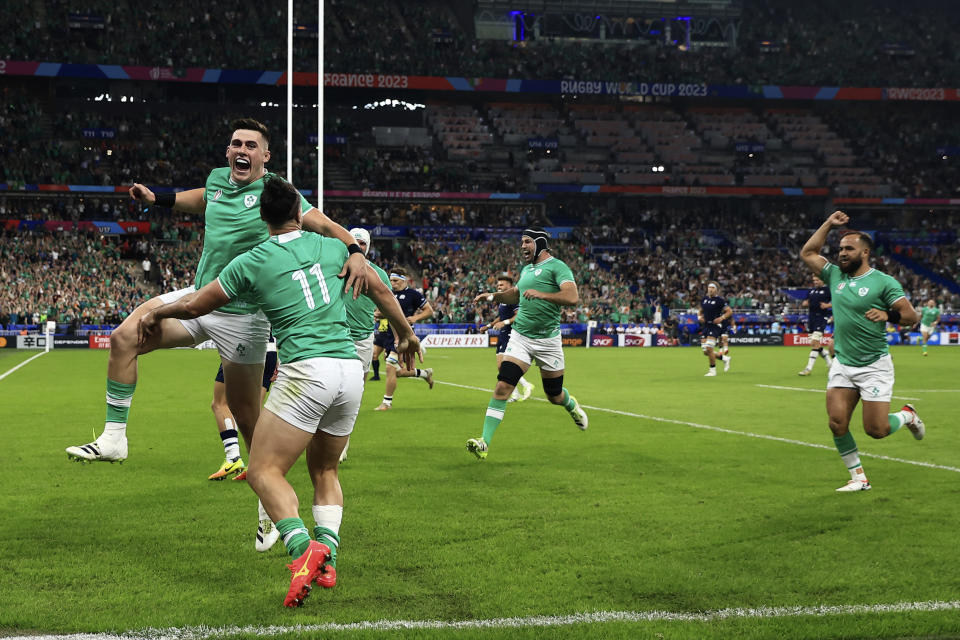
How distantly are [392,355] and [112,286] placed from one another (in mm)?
33701

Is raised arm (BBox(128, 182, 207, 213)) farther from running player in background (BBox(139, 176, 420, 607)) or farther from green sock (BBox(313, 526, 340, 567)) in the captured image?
green sock (BBox(313, 526, 340, 567))

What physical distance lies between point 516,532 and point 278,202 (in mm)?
3226

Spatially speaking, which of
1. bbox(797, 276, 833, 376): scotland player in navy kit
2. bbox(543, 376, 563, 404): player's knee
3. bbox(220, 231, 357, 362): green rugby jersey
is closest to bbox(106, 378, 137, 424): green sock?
bbox(220, 231, 357, 362): green rugby jersey

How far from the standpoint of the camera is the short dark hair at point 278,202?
5.18m

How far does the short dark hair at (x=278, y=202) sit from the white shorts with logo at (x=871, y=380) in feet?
19.6

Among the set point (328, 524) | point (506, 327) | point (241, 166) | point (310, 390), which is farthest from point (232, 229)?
point (506, 327)

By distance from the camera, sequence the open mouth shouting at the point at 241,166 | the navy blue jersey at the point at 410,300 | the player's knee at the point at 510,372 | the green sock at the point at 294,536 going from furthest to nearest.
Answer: the navy blue jersey at the point at 410,300
the player's knee at the point at 510,372
the open mouth shouting at the point at 241,166
the green sock at the point at 294,536

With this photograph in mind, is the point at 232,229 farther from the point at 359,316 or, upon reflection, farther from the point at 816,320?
the point at 816,320

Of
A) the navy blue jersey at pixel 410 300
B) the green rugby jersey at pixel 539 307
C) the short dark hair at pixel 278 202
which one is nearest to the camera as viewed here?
the short dark hair at pixel 278 202

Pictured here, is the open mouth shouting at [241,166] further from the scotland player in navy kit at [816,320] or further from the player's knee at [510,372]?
the scotland player in navy kit at [816,320]

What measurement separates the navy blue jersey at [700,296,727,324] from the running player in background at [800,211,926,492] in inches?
655

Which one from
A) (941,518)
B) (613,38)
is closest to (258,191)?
(941,518)

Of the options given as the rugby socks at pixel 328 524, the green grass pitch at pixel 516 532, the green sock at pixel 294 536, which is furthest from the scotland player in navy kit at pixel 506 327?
the green sock at pixel 294 536

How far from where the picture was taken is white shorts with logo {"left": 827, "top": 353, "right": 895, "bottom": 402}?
29.1 feet
